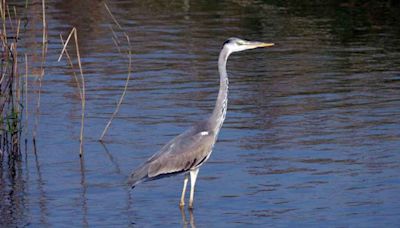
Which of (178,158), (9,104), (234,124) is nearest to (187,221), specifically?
(178,158)

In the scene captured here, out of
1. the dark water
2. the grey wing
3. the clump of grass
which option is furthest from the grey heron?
the clump of grass

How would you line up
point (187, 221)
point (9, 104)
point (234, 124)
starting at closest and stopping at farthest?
point (187, 221) < point (9, 104) < point (234, 124)

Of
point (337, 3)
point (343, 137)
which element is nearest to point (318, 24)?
point (337, 3)

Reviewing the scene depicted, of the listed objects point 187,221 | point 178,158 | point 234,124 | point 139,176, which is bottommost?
point 234,124

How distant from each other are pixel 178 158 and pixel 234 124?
3260 millimetres

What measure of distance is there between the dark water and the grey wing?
357mm

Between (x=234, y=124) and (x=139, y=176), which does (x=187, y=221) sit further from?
(x=234, y=124)

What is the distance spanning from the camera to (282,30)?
755 inches

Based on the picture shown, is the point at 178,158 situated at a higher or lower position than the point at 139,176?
higher

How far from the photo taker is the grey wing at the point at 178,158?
351 inches

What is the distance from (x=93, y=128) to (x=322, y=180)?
3.32m

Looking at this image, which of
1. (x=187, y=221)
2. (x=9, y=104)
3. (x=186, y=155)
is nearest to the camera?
(x=187, y=221)

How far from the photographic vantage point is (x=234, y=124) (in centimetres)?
1217

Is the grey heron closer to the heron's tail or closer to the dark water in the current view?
the heron's tail
